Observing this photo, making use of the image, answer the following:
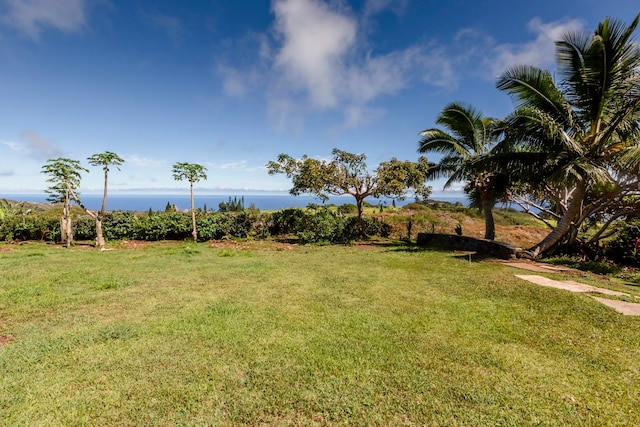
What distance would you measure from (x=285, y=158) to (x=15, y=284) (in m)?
10.0

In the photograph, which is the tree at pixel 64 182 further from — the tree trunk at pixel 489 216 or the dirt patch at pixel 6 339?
the tree trunk at pixel 489 216

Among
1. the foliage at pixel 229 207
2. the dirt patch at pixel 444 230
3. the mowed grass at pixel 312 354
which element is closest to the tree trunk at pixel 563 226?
the mowed grass at pixel 312 354

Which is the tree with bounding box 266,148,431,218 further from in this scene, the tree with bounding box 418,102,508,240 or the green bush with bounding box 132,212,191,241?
the green bush with bounding box 132,212,191,241

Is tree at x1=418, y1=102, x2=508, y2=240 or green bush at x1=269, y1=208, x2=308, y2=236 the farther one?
green bush at x1=269, y1=208, x2=308, y2=236

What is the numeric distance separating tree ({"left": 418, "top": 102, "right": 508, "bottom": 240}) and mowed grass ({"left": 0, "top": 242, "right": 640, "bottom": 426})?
6.82 meters

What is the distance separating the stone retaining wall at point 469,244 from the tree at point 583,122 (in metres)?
0.72

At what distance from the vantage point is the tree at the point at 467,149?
12164 mm

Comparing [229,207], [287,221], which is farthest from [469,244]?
[229,207]

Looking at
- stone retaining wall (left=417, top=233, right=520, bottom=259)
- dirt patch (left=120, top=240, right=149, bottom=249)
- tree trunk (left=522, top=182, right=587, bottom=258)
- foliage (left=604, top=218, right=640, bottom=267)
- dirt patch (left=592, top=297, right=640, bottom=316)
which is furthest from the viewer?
dirt patch (left=120, top=240, right=149, bottom=249)

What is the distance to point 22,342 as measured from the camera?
3.71 m

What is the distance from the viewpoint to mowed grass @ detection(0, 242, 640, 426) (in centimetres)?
258

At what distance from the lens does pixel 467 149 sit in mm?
13453

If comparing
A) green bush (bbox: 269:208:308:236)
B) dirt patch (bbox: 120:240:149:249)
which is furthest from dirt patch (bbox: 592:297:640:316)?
dirt patch (bbox: 120:240:149:249)

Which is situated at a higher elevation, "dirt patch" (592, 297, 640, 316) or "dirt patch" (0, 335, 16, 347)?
"dirt patch" (592, 297, 640, 316)
